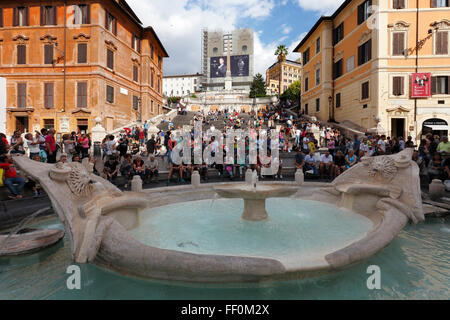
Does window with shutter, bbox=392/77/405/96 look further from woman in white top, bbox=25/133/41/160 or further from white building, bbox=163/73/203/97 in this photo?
white building, bbox=163/73/203/97

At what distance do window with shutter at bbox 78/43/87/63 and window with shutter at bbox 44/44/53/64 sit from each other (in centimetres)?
291

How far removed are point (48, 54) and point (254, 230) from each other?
29.4 metres

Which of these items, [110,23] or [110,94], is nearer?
[110,94]

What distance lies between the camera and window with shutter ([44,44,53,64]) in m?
24.6

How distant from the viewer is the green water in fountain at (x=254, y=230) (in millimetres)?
3461

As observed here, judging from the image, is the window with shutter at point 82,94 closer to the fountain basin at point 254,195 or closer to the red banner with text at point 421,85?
the fountain basin at point 254,195

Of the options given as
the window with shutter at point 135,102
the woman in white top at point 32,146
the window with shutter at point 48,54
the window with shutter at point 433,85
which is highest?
the window with shutter at point 48,54

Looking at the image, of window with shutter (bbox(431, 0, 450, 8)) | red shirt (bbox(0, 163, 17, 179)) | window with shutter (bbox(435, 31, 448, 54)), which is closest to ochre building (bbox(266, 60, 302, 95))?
window with shutter (bbox(431, 0, 450, 8))

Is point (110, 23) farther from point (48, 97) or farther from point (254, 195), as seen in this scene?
point (254, 195)

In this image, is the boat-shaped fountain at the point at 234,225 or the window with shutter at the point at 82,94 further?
the window with shutter at the point at 82,94

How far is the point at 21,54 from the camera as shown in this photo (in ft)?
81.1

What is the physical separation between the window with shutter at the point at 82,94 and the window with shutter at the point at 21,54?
628 centimetres

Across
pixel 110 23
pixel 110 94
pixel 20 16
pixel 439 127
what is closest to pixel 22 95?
pixel 20 16

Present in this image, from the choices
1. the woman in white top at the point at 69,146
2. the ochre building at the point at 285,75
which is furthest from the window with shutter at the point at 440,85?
the ochre building at the point at 285,75
